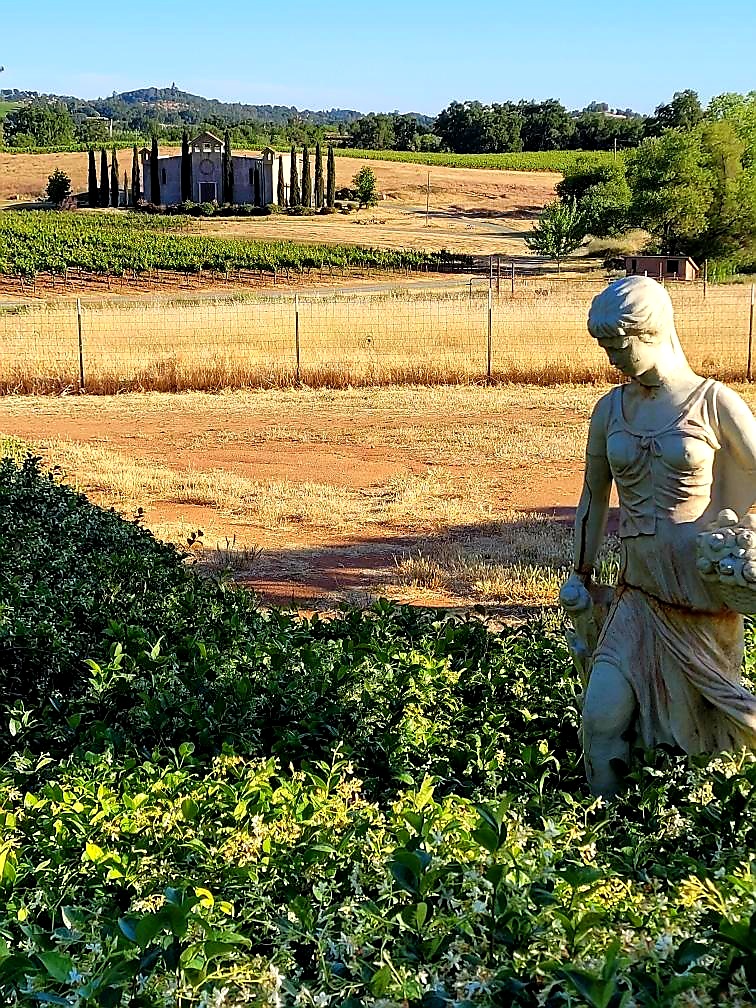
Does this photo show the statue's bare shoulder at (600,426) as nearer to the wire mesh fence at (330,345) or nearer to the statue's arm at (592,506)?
the statue's arm at (592,506)

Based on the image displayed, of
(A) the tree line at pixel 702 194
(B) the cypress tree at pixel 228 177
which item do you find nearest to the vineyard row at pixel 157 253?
(A) the tree line at pixel 702 194

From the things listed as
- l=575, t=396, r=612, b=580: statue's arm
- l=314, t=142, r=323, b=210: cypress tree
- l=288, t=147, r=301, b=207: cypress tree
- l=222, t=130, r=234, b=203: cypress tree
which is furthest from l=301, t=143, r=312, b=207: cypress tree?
l=575, t=396, r=612, b=580: statue's arm

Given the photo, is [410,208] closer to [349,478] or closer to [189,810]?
[349,478]

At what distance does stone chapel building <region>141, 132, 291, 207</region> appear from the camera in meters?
85.6

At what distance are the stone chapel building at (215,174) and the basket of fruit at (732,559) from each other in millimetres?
83880

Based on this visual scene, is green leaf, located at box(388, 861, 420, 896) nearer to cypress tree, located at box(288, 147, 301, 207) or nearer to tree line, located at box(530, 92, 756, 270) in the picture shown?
tree line, located at box(530, 92, 756, 270)

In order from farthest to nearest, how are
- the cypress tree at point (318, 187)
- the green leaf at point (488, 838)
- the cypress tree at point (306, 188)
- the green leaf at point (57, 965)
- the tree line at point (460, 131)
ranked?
the tree line at point (460, 131) → the cypress tree at point (306, 188) → the cypress tree at point (318, 187) → the green leaf at point (488, 838) → the green leaf at point (57, 965)

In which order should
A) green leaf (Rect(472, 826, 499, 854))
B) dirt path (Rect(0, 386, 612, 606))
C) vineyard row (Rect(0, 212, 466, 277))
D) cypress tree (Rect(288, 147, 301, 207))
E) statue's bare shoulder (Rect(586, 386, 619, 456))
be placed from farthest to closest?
cypress tree (Rect(288, 147, 301, 207)) < vineyard row (Rect(0, 212, 466, 277)) < dirt path (Rect(0, 386, 612, 606)) < statue's bare shoulder (Rect(586, 386, 619, 456)) < green leaf (Rect(472, 826, 499, 854))

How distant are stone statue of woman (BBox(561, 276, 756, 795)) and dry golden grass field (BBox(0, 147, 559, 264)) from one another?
6532 centimetres

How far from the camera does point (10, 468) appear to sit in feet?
36.1

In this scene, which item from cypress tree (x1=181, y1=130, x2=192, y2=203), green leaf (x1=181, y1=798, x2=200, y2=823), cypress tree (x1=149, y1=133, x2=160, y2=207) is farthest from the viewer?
cypress tree (x1=181, y1=130, x2=192, y2=203)

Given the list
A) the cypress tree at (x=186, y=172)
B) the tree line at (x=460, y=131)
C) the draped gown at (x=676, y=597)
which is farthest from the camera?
the tree line at (x=460, y=131)

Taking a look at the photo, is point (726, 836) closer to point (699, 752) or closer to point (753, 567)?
point (699, 752)

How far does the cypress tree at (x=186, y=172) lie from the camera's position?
8188cm
